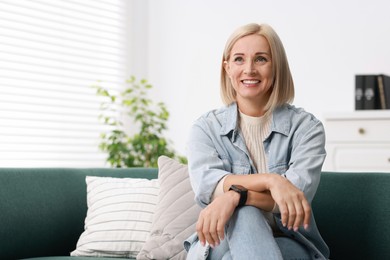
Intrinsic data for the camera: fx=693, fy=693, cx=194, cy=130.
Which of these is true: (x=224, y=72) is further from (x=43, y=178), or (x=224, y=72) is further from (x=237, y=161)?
(x=43, y=178)

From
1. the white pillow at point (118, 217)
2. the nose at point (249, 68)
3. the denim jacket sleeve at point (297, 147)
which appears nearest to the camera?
the denim jacket sleeve at point (297, 147)

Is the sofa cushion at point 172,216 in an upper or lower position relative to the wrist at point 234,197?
lower

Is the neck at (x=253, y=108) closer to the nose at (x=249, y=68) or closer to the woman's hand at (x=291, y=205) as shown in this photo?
the nose at (x=249, y=68)

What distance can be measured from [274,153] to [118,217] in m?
0.83

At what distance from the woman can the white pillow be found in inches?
21.8

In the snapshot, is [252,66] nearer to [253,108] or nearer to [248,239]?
[253,108]

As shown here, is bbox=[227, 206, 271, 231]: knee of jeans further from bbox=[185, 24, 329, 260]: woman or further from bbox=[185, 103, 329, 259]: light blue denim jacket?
bbox=[185, 103, 329, 259]: light blue denim jacket

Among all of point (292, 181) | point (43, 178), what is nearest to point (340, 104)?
point (43, 178)

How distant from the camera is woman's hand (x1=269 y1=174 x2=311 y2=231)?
6.10 ft

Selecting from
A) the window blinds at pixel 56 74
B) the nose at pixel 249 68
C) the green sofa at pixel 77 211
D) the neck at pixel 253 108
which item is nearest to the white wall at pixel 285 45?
the window blinds at pixel 56 74

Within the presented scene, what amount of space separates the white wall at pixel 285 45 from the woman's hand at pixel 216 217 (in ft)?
8.64

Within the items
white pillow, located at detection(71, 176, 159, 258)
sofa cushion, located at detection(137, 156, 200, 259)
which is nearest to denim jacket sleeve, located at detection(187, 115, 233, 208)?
sofa cushion, located at detection(137, 156, 200, 259)

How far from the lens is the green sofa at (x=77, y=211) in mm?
2486

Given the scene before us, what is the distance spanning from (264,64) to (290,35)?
249cm
